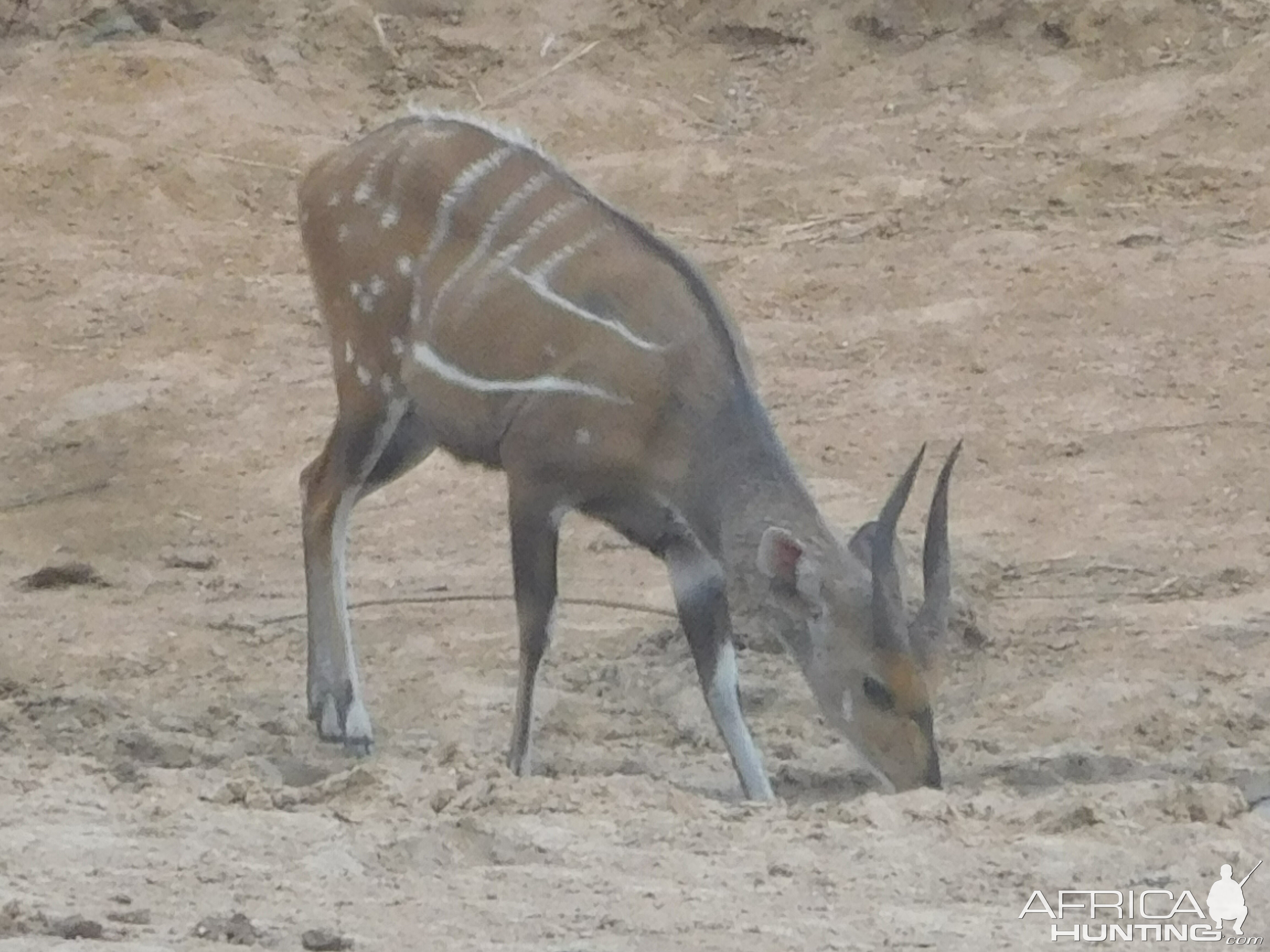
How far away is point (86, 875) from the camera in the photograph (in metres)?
3.80

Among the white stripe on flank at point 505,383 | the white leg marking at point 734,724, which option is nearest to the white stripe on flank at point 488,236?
the white stripe on flank at point 505,383

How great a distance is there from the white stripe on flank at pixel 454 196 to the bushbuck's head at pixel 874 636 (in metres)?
1.38

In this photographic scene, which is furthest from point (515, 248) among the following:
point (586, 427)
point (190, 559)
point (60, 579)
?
point (60, 579)

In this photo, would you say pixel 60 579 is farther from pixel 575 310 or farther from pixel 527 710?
pixel 575 310

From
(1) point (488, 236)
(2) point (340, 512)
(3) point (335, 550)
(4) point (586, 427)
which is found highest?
(1) point (488, 236)

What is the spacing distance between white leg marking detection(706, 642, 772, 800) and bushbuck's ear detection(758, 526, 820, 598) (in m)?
0.36

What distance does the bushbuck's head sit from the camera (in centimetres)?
514

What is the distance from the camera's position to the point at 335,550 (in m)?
6.26

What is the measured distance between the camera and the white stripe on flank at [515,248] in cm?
579

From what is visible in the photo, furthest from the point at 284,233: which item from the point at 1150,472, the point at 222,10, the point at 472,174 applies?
the point at 1150,472

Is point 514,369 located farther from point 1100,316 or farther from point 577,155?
point 577,155

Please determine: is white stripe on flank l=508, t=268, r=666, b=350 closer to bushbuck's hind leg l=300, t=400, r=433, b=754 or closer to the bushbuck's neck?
the bushbuck's neck

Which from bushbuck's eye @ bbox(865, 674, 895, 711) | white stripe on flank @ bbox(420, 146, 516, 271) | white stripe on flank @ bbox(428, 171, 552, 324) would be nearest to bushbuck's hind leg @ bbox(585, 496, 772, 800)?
bushbuck's eye @ bbox(865, 674, 895, 711)

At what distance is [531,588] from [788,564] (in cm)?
72
